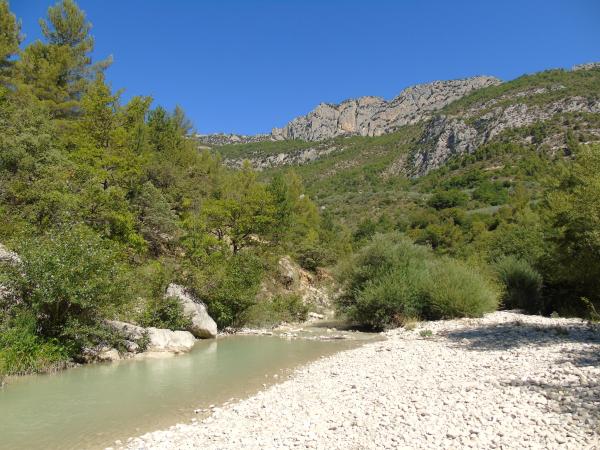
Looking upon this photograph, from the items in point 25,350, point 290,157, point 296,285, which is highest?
point 290,157

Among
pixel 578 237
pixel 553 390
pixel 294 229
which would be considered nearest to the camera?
pixel 553 390

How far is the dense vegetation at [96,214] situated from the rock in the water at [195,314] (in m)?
0.59

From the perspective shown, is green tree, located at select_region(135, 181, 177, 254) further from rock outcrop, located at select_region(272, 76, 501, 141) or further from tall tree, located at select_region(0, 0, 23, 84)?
rock outcrop, located at select_region(272, 76, 501, 141)

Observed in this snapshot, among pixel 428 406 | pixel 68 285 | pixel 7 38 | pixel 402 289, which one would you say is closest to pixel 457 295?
pixel 402 289

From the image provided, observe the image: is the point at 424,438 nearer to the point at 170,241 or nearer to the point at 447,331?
the point at 447,331

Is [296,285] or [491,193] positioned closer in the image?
[296,285]

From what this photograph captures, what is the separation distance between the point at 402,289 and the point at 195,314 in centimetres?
1068

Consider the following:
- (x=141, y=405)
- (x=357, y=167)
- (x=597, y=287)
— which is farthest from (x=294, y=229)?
(x=357, y=167)

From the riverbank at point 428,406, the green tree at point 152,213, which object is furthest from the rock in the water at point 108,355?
the green tree at point 152,213

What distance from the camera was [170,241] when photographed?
30094 millimetres

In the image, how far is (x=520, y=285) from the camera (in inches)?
1126

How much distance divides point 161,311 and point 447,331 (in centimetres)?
1291

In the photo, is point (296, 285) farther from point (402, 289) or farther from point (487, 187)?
point (487, 187)

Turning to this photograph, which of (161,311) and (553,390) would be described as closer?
(553,390)
